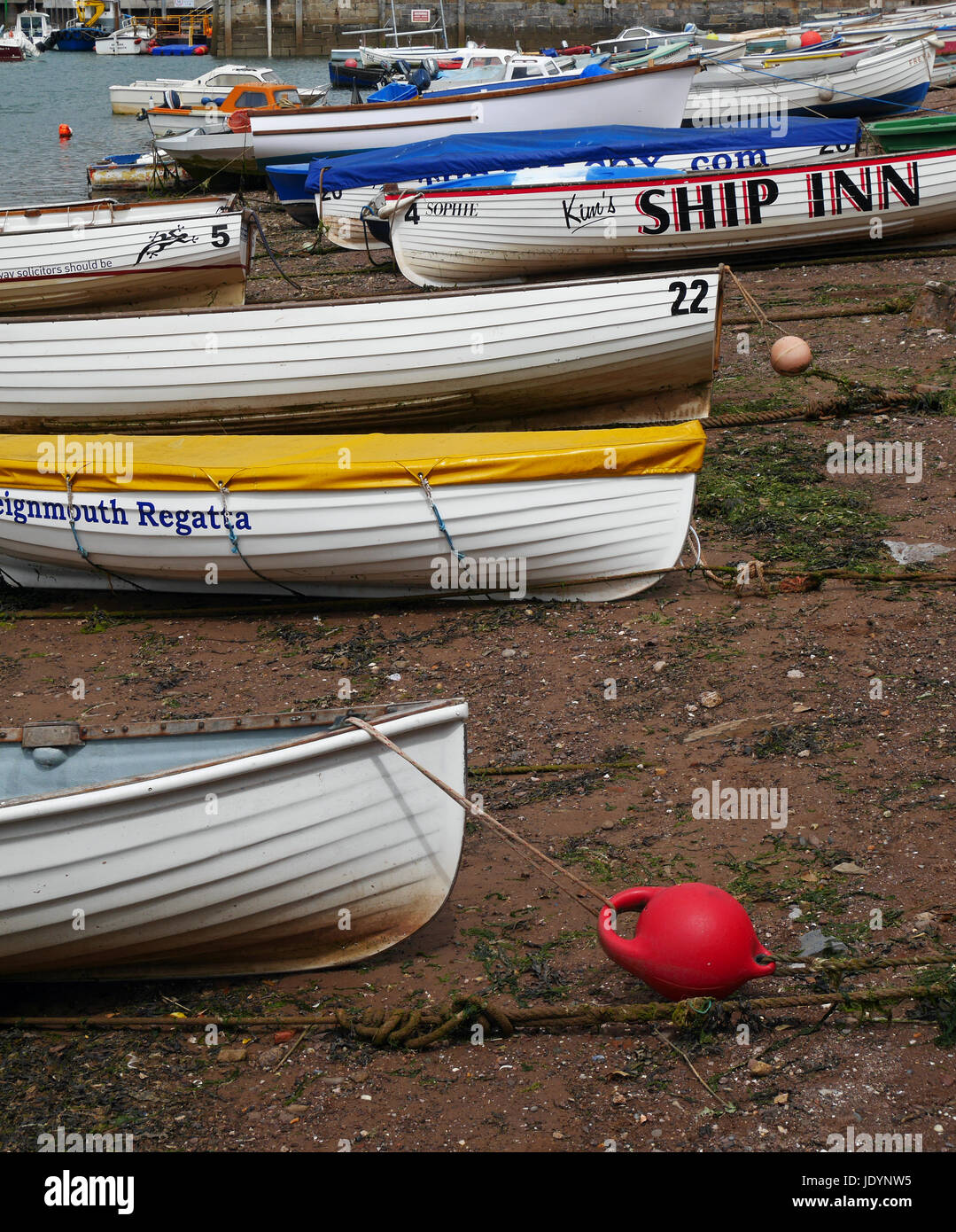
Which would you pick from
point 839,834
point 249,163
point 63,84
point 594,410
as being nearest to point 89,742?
point 839,834

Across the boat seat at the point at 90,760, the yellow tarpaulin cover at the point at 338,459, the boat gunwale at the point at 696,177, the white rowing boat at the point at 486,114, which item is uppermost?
the white rowing boat at the point at 486,114

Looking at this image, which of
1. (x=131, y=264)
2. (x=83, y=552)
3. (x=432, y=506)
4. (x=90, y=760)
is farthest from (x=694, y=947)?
(x=131, y=264)

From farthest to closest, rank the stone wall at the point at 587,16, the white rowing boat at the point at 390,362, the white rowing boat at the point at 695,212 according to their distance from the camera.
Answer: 1. the stone wall at the point at 587,16
2. the white rowing boat at the point at 695,212
3. the white rowing boat at the point at 390,362

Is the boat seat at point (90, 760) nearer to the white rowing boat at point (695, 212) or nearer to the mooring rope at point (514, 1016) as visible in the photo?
the mooring rope at point (514, 1016)

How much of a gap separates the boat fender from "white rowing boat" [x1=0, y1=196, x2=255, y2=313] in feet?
30.8

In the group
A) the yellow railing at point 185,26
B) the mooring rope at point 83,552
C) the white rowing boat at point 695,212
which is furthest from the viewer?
the yellow railing at point 185,26

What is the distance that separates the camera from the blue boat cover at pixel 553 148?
15.8m

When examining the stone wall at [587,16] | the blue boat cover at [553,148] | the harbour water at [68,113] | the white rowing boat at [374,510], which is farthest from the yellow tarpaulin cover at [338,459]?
the stone wall at [587,16]

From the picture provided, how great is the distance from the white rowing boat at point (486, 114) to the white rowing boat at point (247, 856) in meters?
17.2

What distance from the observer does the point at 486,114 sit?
21781 millimetres

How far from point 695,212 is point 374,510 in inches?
337

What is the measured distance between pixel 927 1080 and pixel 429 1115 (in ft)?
5.15

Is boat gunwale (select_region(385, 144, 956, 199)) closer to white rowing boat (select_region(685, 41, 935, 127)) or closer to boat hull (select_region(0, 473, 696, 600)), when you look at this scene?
boat hull (select_region(0, 473, 696, 600))

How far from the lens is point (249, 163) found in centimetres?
2525
